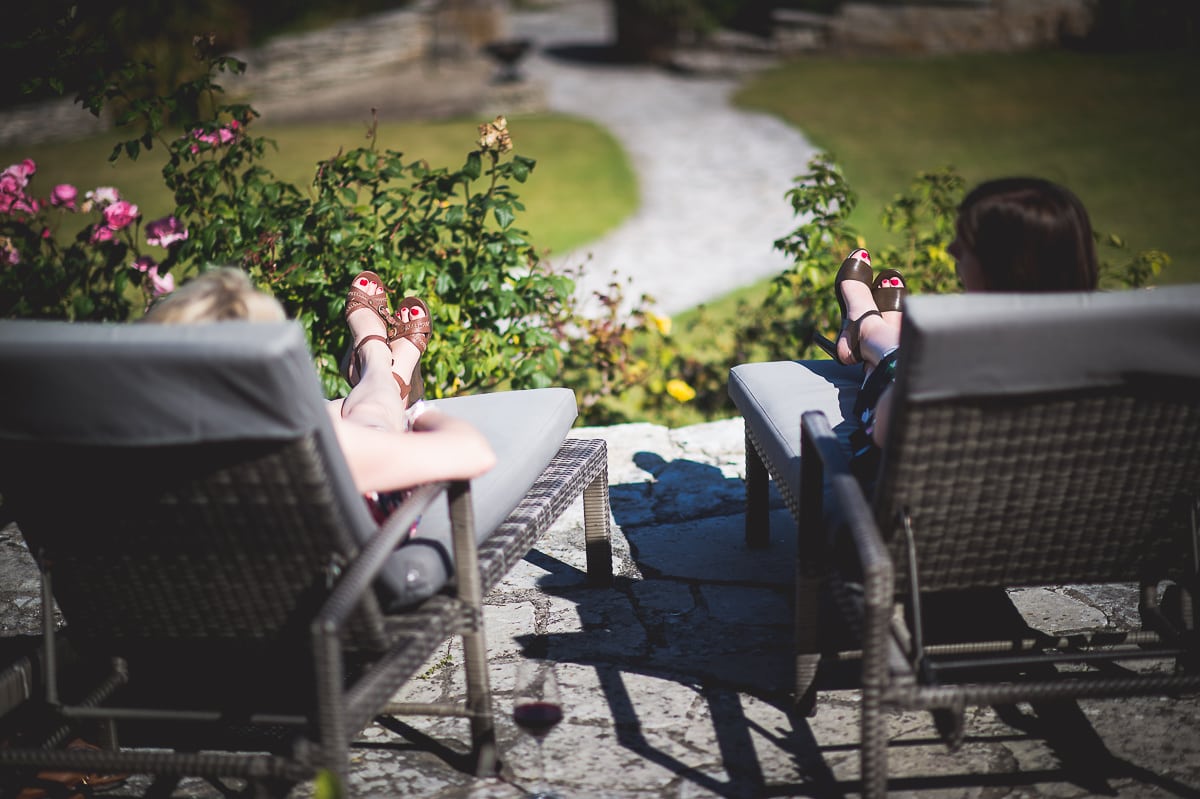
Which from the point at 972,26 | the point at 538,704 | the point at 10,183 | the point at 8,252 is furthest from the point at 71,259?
the point at 972,26

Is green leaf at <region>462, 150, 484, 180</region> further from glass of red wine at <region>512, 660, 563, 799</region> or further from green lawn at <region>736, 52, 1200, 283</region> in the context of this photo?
green lawn at <region>736, 52, 1200, 283</region>

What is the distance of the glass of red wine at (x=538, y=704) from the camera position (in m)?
2.30

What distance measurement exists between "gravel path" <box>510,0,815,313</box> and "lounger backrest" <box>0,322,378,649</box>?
8.58 feet

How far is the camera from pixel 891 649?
207cm

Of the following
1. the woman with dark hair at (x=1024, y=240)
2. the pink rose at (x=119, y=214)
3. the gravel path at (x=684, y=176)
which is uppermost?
the woman with dark hair at (x=1024, y=240)

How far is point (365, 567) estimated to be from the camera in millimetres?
1884

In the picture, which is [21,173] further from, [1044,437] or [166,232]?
[1044,437]

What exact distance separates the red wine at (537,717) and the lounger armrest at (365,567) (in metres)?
0.62

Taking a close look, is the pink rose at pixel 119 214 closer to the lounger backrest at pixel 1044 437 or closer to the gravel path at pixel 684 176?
the gravel path at pixel 684 176

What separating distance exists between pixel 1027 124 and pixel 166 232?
32.8 ft

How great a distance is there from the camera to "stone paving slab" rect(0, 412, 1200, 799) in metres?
2.22

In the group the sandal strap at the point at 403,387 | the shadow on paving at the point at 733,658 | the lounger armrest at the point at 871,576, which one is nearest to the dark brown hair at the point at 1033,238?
the lounger armrest at the point at 871,576

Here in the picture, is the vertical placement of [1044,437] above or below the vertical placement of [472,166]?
below

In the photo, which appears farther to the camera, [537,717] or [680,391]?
[680,391]
